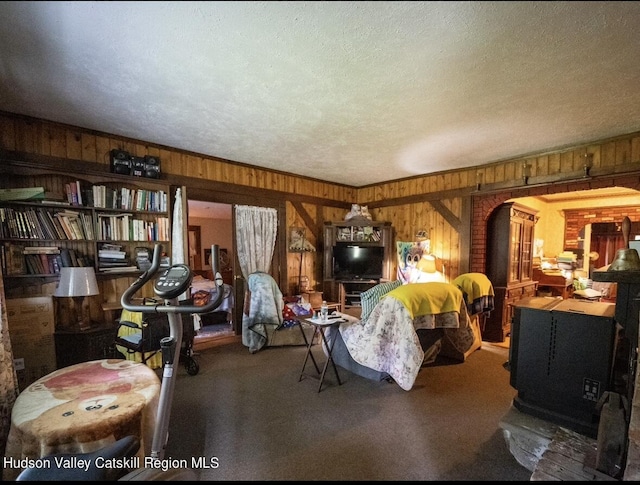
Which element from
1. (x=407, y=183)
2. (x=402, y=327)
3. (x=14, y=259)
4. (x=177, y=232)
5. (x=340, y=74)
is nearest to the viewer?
(x=340, y=74)

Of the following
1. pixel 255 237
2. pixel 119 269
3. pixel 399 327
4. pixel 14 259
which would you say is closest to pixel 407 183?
pixel 255 237

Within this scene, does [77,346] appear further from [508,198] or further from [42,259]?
[508,198]

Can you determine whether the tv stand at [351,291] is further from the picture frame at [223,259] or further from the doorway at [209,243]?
the picture frame at [223,259]

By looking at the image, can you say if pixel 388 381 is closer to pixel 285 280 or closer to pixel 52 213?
pixel 285 280

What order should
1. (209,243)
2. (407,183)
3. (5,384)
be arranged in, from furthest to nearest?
(209,243), (407,183), (5,384)

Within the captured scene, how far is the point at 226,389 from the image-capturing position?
2684 millimetres

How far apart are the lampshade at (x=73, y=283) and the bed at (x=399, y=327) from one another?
94.9 inches

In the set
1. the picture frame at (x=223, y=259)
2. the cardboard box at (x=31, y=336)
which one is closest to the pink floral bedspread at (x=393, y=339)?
the cardboard box at (x=31, y=336)

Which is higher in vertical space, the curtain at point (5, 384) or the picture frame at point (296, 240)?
the picture frame at point (296, 240)

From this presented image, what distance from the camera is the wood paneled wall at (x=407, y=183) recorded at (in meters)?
2.95

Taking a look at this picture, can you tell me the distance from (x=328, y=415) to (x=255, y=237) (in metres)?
2.74

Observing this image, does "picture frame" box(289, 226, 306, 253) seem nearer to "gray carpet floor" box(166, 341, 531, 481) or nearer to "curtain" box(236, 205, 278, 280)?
"curtain" box(236, 205, 278, 280)

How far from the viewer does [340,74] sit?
6.50 feet

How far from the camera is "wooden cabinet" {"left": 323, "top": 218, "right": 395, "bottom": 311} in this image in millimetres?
4992
